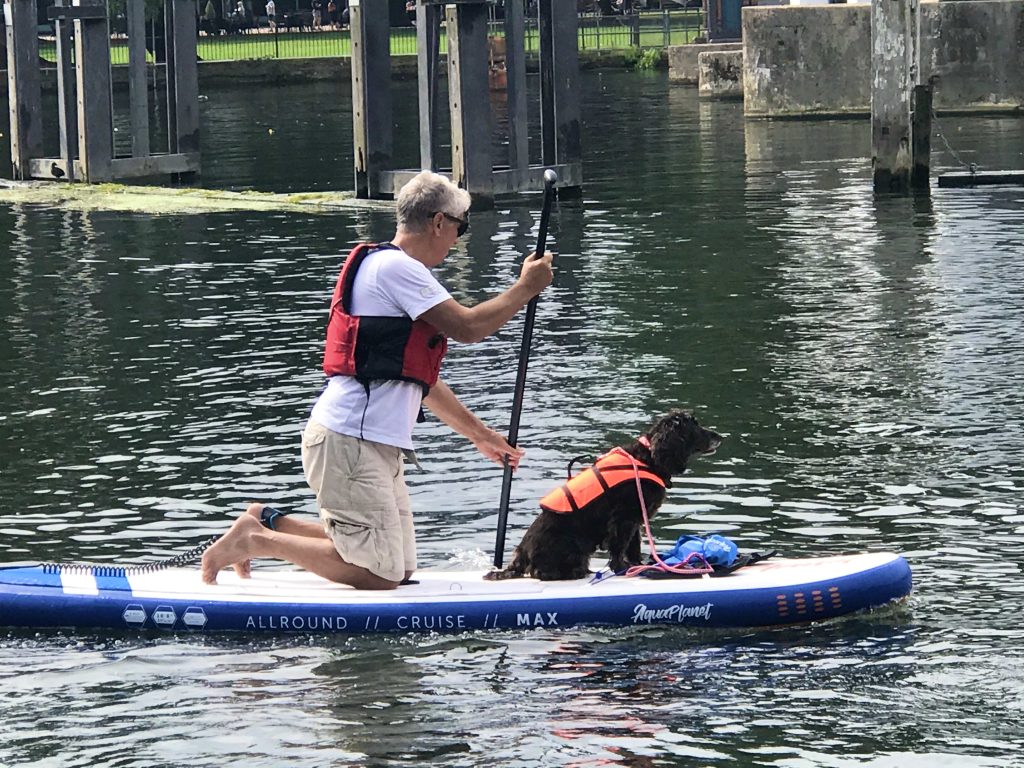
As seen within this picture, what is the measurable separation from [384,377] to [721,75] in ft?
127

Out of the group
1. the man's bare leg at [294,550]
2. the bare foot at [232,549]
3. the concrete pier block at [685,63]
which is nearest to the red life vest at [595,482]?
the man's bare leg at [294,550]

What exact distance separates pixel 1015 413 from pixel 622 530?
459 centimetres

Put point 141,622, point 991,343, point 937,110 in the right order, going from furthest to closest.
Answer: point 937,110 → point 991,343 → point 141,622

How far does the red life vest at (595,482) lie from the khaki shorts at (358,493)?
2.14 feet

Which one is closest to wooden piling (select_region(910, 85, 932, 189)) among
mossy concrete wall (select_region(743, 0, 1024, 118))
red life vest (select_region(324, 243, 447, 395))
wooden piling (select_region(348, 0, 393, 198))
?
wooden piling (select_region(348, 0, 393, 198))

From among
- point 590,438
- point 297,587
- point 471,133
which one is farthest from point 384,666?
point 471,133

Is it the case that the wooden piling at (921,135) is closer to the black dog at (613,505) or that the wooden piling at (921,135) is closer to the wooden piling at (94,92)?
the wooden piling at (94,92)

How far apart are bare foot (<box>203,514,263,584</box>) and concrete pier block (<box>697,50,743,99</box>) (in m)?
38.3

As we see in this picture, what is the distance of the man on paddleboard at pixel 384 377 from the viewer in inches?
303

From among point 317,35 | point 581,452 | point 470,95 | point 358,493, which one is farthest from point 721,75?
Answer: point 358,493

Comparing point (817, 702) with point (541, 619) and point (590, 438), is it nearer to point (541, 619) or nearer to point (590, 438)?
point (541, 619)

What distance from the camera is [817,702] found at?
7348 mm

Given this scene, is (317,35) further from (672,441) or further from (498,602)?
(498,602)

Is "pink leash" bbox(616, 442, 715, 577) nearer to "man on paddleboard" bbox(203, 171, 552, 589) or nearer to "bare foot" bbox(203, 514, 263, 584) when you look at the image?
"man on paddleboard" bbox(203, 171, 552, 589)
